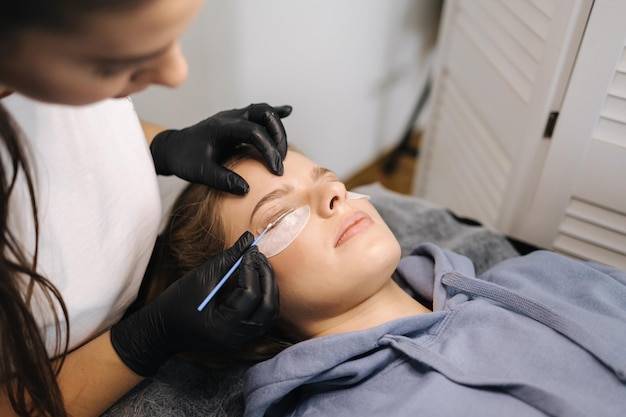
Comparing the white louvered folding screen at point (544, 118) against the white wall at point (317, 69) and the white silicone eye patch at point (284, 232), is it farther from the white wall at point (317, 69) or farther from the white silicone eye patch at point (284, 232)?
the white silicone eye patch at point (284, 232)

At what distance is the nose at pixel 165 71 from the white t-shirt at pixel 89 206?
274mm

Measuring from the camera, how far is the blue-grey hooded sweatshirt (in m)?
0.84

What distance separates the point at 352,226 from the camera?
1.00 meters

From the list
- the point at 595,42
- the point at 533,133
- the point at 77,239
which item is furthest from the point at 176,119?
the point at 595,42

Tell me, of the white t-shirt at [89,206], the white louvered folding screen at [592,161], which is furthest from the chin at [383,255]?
the white louvered folding screen at [592,161]

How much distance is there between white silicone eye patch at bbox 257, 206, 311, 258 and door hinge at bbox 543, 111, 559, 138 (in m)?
0.63

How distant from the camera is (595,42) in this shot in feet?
3.57

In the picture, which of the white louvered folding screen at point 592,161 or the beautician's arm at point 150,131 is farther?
the beautician's arm at point 150,131

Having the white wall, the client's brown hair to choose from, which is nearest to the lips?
the client's brown hair

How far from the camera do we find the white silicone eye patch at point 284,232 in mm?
963

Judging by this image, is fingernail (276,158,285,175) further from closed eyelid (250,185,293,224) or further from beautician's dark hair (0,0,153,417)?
beautician's dark hair (0,0,153,417)

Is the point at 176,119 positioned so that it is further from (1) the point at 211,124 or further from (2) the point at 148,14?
(2) the point at 148,14

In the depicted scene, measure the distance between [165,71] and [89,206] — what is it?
1.27 ft

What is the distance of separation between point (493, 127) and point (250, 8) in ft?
2.40
